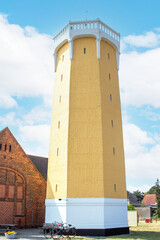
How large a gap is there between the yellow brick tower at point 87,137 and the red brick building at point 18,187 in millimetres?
3569

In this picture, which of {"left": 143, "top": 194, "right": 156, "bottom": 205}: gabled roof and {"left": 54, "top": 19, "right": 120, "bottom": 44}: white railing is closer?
{"left": 54, "top": 19, "right": 120, "bottom": 44}: white railing

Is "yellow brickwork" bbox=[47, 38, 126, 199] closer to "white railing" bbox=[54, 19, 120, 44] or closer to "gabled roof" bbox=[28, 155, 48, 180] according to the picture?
"white railing" bbox=[54, 19, 120, 44]

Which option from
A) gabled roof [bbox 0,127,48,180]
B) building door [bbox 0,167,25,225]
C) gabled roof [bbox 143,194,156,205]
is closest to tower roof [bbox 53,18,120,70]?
building door [bbox 0,167,25,225]

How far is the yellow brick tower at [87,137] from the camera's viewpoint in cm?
2170

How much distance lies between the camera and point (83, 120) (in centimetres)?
2380

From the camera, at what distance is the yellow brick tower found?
21703 millimetres

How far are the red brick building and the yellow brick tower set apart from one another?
11.7 ft

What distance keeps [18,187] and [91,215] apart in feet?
28.7

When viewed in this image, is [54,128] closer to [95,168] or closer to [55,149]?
[55,149]

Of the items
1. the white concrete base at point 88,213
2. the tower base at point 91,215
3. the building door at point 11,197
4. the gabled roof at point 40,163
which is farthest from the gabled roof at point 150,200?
the building door at point 11,197

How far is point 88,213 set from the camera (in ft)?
70.1

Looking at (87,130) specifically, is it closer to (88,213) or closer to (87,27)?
(88,213)

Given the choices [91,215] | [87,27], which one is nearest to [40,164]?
[91,215]

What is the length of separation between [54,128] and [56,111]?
5.57 feet
